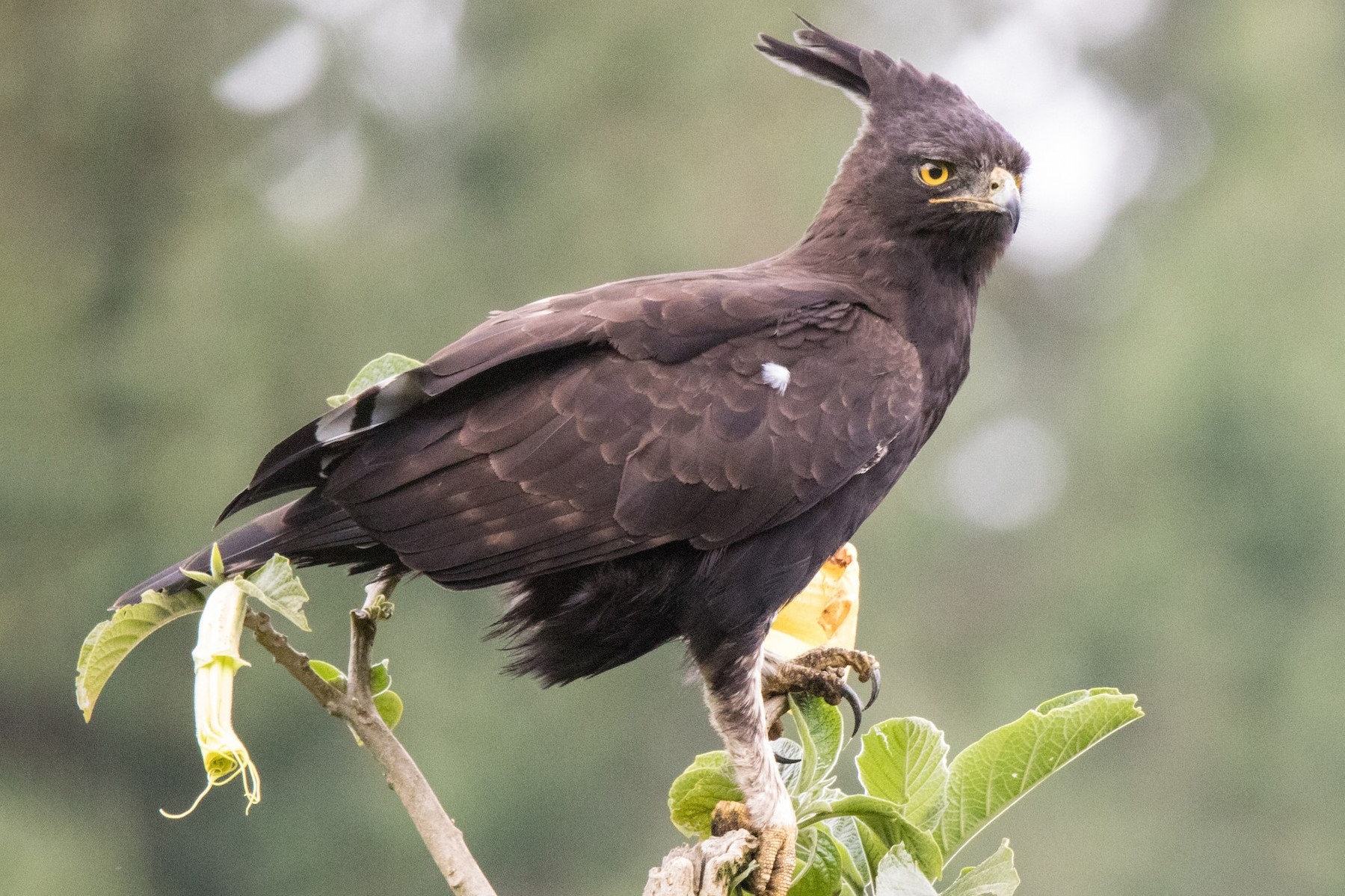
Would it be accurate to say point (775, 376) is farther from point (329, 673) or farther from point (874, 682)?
point (329, 673)

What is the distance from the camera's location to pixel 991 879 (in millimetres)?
2693

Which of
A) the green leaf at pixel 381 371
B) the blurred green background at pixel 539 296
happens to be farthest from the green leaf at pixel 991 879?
the blurred green background at pixel 539 296

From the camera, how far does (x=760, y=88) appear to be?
1298 cm

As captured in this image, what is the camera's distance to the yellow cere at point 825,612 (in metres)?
3.72

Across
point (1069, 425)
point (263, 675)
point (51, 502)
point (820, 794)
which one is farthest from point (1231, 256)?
point (820, 794)

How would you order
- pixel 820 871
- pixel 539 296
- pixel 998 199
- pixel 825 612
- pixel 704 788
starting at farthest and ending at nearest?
1. pixel 539 296
2. pixel 998 199
3. pixel 825 612
4. pixel 704 788
5. pixel 820 871

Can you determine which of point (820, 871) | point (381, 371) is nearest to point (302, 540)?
point (381, 371)

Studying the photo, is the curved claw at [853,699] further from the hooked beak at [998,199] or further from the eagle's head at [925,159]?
the hooked beak at [998,199]

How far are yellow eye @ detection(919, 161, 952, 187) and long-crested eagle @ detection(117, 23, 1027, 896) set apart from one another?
41cm

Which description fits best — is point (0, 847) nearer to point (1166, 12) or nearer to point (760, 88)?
point (760, 88)

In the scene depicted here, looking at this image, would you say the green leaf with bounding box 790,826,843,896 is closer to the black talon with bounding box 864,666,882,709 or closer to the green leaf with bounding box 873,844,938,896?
the green leaf with bounding box 873,844,938,896

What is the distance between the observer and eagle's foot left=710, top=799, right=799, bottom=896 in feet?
10.5

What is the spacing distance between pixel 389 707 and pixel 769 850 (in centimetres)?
86

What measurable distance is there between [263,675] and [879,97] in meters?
7.06
